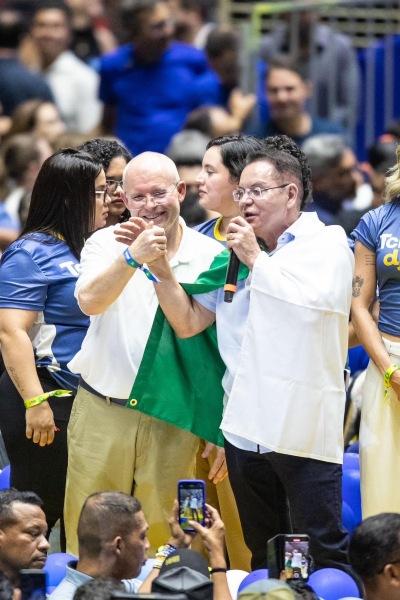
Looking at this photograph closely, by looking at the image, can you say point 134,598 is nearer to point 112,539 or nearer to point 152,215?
point 112,539

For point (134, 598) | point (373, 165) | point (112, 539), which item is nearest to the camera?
point (134, 598)

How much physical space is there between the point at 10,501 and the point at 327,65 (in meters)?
6.42

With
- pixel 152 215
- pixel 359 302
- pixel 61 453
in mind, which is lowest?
pixel 61 453

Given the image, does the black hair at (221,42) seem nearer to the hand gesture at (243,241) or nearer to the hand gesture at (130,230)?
the hand gesture at (130,230)

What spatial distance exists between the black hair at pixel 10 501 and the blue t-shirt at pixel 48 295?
0.73 meters

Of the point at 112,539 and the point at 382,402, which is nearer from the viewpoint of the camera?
the point at 112,539

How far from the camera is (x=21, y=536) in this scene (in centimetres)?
541

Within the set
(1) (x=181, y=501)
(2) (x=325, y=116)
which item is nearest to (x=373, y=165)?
(2) (x=325, y=116)

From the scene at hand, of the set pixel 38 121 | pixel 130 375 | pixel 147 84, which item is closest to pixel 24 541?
pixel 130 375

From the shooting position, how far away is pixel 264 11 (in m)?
11.7

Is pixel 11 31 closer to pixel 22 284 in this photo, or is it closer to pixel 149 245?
pixel 22 284

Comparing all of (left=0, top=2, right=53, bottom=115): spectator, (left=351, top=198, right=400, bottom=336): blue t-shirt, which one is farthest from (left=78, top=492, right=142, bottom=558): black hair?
(left=0, top=2, right=53, bottom=115): spectator

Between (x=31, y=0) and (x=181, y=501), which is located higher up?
(x=31, y=0)

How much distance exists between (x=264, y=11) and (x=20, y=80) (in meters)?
1.92
